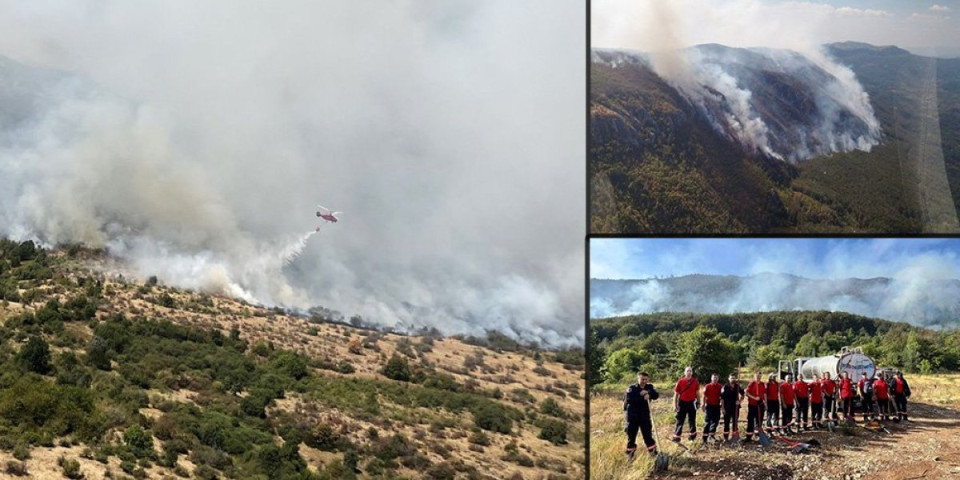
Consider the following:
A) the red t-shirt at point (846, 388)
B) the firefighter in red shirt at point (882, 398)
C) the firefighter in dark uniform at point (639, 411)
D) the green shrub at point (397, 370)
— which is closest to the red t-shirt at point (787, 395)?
the red t-shirt at point (846, 388)

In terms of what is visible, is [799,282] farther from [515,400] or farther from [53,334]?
[53,334]

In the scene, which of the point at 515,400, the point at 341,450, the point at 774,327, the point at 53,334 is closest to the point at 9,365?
the point at 53,334

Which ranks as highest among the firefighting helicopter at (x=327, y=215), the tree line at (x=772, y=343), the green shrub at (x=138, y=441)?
the firefighting helicopter at (x=327, y=215)

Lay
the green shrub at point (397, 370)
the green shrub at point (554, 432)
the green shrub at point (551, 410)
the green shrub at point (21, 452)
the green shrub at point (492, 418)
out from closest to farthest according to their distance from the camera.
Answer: the green shrub at point (21, 452)
the green shrub at point (492, 418)
the green shrub at point (554, 432)
the green shrub at point (397, 370)
the green shrub at point (551, 410)

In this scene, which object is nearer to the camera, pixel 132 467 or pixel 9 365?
pixel 132 467

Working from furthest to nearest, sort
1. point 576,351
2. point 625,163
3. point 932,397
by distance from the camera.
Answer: point 576,351 < point 625,163 < point 932,397

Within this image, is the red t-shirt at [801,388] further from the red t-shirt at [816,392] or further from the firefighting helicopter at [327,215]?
the firefighting helicopter at [327,215]
